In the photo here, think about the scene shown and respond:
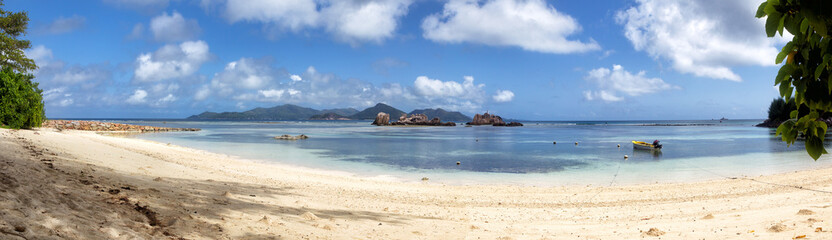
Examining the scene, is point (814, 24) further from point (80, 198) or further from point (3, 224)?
point (80, 198)

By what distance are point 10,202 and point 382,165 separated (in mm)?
20280

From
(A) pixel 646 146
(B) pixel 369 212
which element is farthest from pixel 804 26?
(A) pixel 646 146

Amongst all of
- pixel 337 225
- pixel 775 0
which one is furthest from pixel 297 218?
pixel 775 0

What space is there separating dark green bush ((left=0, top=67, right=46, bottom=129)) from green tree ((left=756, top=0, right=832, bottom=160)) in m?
38.6

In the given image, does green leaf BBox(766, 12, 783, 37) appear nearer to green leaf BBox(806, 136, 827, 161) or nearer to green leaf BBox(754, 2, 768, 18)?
green leaf BBox(754, 2, 768, 18)

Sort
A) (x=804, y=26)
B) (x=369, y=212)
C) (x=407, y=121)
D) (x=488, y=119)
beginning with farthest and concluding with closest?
(x=488, y=119) < (x=407, y=121) < (x=369, y=212) < (x=804, y=26)

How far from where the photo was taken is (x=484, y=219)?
9.45 metres

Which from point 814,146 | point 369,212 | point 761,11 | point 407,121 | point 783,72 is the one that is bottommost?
point 369,212

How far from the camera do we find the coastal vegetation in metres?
28.3

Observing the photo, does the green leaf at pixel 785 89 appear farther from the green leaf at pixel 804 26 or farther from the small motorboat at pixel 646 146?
the small motorboat at pixel 646 146

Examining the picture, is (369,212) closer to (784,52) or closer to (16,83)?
(784,52)

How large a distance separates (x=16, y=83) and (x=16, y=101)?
131cm

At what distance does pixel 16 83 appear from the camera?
28.9 m

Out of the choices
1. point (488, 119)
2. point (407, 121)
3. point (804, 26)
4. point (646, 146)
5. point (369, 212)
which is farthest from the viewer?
point (488, 119)
